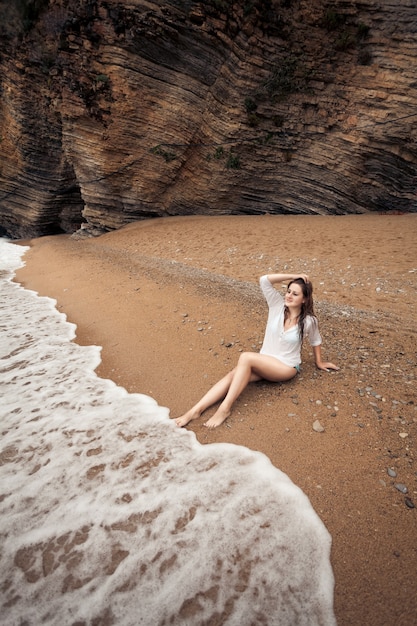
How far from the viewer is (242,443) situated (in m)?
2.96

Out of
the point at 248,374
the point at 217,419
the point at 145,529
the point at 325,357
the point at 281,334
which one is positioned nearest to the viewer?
the point at 145,529

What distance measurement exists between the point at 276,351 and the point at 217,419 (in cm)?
112

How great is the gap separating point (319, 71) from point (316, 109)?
1.37 metres

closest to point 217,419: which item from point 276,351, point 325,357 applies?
point 276,351

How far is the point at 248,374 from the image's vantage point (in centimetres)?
336

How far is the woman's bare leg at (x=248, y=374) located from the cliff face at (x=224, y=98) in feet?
40.5

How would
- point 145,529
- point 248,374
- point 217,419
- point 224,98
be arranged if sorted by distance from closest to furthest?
point 145,529 < point 217,419 < point 248,374 < point 224,98

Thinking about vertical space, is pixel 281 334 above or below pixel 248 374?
above

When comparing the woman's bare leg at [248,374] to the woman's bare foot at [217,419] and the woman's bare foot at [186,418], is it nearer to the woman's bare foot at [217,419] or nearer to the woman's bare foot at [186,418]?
the woman's bare foot at [217,419]

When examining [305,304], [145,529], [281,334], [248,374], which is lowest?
[145,529]

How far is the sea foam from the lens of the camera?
1.84 metres

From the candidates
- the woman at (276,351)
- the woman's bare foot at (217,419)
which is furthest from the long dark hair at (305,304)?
the woman's bare foot at (217,419)

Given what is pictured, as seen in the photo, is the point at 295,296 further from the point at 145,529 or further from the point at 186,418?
the point at 145,529

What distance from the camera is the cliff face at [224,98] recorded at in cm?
1130
